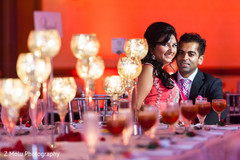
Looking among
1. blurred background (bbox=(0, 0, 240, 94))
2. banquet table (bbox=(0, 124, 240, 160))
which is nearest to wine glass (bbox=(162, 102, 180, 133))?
banquet table (bbox=(0, 124, 240, 160))

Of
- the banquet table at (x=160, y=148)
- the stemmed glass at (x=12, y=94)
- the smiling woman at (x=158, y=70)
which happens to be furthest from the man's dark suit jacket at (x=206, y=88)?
the stemmed glass at (x=12, y=94)

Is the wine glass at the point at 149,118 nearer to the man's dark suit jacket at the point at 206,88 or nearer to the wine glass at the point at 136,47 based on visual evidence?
the wine glass at the point at 136,47

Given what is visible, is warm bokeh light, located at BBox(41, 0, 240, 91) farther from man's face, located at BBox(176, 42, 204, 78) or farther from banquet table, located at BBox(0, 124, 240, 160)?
banquet table, located at BBox(0, 124, 240, 160)

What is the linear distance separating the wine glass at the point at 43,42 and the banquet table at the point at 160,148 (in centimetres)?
39

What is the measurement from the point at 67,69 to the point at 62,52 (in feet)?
1.15

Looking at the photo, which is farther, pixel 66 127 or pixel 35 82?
pixel 66 127

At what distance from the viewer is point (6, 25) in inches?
299

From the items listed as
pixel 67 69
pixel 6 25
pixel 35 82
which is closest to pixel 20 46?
pixel 6 25

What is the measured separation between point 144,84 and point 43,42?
1.17 metres

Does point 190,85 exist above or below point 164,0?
below

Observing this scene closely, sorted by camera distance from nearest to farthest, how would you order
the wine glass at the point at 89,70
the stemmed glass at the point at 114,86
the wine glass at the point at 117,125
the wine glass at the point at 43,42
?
1. the wine glass at the point at 117,125
2. the wine glass at the point at 43,42
3. the wine glass at the point at 89,70
4. the stemmed glass at the point at 114,86

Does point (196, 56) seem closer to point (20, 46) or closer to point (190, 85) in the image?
point (190, 85)

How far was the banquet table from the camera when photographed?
1605 millimetres

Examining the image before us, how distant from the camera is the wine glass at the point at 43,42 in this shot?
5.93 ft
